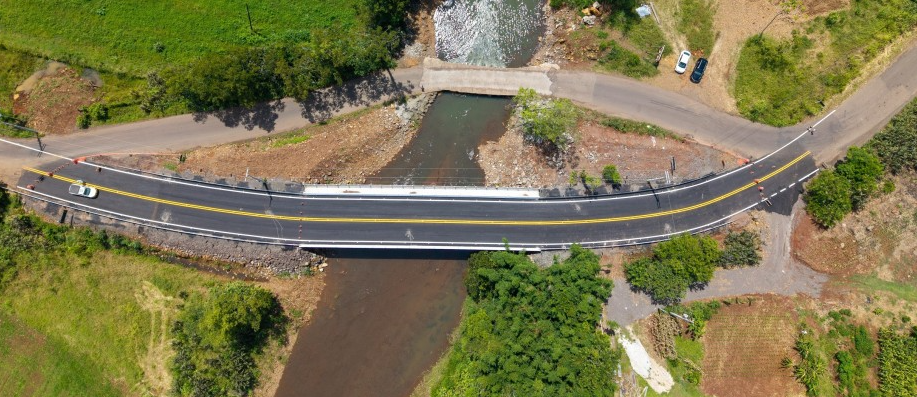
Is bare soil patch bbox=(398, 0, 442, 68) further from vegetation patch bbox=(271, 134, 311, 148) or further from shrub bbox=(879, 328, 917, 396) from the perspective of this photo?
shrub bbox=(879, 328, 917, 396)

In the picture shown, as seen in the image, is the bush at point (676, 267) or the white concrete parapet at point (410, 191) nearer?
the bush at point (676, 267)

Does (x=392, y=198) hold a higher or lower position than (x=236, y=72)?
lower

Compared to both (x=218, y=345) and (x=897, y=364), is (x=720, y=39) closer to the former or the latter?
(x=897, y=364)

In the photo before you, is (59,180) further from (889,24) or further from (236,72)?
(889,24)

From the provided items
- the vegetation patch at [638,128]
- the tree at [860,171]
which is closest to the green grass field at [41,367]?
the vegetation patch at [638,128]

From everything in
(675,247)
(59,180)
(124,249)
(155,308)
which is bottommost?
(155,308)

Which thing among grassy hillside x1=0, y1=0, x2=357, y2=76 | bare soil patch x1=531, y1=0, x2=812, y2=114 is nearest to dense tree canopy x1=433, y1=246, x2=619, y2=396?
bare soil patch x1=531, y1=0, x2=812, y2=114

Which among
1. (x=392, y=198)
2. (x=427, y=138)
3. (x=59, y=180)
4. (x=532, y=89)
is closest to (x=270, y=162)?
(x=392, y=198)

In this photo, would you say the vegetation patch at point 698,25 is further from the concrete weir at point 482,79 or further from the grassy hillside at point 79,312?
the grassy hillside at point 79,312
